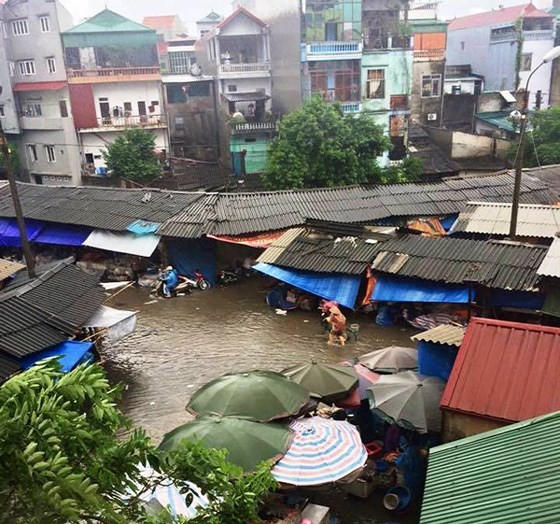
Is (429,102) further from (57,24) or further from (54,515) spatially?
(54,515)

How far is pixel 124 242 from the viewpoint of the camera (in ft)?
78.5

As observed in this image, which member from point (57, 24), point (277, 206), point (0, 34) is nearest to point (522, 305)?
point (277, 206)

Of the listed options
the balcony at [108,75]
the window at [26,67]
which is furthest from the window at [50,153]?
the window at [26,67]

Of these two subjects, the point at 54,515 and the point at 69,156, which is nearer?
the point at 54,515

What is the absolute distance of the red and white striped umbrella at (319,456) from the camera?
9070mm

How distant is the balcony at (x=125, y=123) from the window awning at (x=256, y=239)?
20.2 metres

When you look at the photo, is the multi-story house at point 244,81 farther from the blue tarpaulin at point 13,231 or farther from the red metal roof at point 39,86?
the blue tarpaulin at point 13,231

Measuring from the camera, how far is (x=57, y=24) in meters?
37.4

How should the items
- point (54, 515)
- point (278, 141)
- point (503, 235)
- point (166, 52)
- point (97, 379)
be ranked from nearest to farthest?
point (54, 515), point (97, 379), point (503, 235), point (278, 141), point (166, 52)

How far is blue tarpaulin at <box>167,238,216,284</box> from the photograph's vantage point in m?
23.8

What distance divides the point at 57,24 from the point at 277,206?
23.9m

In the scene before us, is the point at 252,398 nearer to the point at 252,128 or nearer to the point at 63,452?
the point at 63,452

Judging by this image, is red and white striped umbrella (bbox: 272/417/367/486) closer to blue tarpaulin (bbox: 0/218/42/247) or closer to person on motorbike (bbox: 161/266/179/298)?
person on motorbike (bbox: 161/266/179/298)

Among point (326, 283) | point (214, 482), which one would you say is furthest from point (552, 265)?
point (214, 482)
